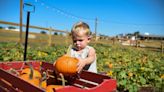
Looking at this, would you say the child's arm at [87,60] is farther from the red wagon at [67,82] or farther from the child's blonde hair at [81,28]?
the child's blonde hair at [81,28]

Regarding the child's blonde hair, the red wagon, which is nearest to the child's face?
the child's blonde hair

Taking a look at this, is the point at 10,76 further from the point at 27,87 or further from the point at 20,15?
the point at 20,15

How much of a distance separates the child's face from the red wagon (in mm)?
478

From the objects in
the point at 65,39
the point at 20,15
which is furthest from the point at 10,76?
the point at 65,39

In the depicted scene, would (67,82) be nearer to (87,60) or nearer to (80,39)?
(87,60)

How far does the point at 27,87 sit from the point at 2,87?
863mm

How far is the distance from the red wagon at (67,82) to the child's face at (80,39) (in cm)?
48

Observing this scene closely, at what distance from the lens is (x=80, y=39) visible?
10.5ft

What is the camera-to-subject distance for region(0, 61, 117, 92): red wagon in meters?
1.90

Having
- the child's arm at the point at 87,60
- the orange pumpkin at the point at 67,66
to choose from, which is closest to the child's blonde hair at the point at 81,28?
the child's arm at the point at 87,60

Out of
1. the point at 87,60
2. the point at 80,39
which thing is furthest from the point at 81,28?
the point at 87,60

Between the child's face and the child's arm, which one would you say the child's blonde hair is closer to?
the child's face

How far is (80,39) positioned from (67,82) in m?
0.62

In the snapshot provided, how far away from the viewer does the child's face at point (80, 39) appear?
3125mm
